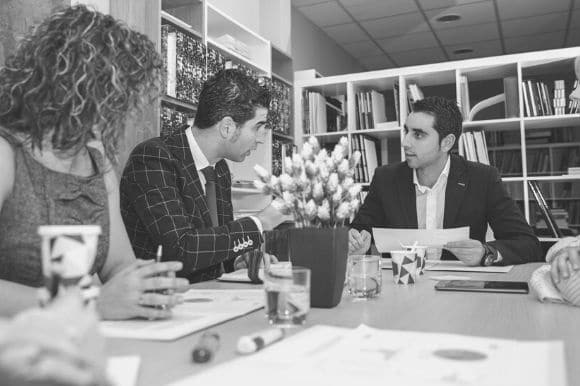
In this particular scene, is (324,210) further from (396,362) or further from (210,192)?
(210,192)

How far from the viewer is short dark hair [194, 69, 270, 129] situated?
6.50ft

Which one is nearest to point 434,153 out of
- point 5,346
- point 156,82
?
point 156,82

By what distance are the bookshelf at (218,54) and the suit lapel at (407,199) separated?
0.84 metres

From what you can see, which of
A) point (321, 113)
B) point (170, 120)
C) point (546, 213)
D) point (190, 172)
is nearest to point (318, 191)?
point (190, 172)

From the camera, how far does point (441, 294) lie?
1.18 metres

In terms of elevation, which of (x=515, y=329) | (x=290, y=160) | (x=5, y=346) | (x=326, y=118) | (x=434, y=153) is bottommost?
(x=515, y=329)

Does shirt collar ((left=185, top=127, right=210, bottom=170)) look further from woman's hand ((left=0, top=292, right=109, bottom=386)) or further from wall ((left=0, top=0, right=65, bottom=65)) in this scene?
woman's hand ((left=0, top=292, right=109, bottom=386))

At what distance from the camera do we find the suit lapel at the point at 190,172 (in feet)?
5.73

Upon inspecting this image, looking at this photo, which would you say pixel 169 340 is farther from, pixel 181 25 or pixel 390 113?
pixel 390 113

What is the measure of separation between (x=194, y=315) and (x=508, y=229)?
1563 millimetres

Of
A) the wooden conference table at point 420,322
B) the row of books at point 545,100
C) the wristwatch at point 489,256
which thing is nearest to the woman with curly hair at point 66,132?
the wooden conference table at point 420,322

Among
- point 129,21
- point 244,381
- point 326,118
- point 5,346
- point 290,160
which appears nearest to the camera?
point 5,346

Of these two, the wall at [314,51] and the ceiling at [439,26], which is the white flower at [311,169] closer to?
the wall at [314,51]

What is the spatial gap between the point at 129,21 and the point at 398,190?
1.38 meters
